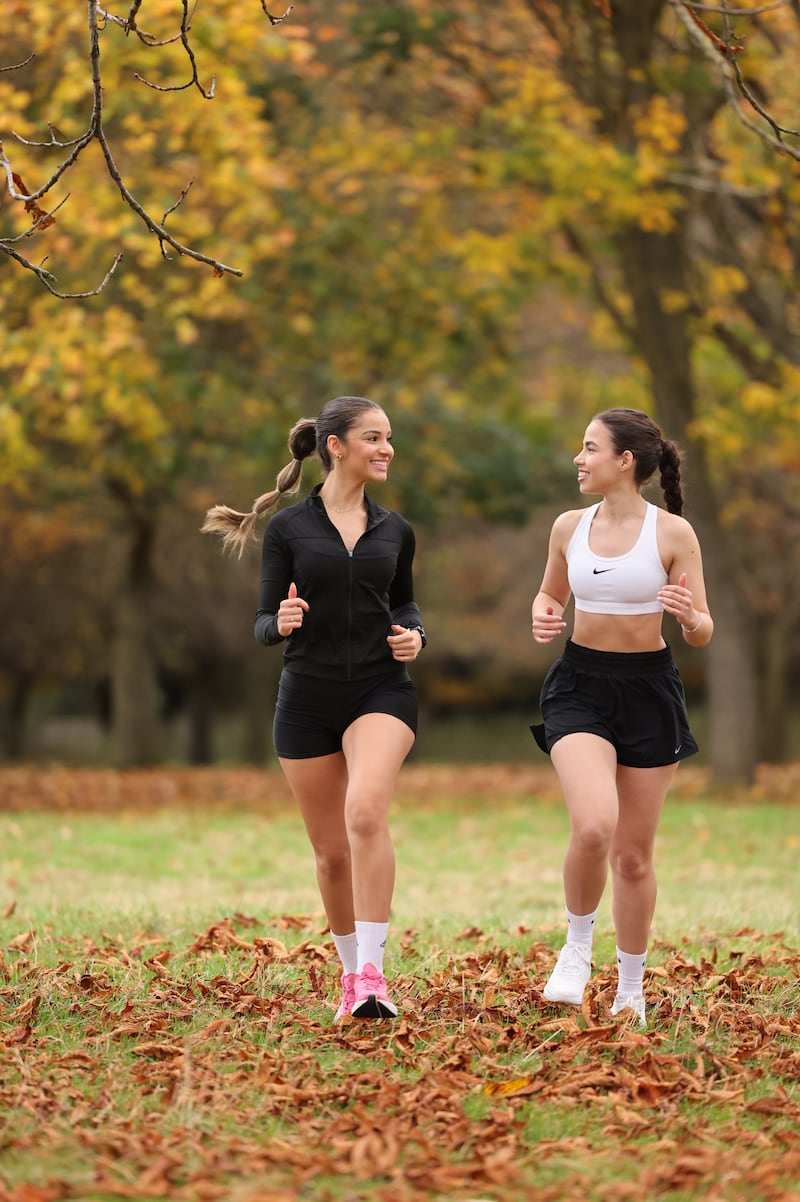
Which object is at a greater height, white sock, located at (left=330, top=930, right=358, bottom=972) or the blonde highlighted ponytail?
the blonde highlighted ponytail

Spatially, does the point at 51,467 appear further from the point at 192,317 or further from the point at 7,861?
the point at 7,861

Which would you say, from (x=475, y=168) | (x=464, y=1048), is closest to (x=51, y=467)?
(x=475, y=168)

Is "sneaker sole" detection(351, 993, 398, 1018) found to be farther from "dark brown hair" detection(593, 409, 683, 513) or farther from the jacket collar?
"dark brown hair" detection(593, 409, 683, 513)

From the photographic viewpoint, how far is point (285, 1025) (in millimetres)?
5332

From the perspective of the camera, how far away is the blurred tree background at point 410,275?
41.2 ft

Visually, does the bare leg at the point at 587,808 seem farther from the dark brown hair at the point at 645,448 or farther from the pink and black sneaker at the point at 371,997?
the dark brown hair at the point at 645,448

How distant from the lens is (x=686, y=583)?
5.44 metres

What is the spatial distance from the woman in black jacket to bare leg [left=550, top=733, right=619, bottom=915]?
611 mm

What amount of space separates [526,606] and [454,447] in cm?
996


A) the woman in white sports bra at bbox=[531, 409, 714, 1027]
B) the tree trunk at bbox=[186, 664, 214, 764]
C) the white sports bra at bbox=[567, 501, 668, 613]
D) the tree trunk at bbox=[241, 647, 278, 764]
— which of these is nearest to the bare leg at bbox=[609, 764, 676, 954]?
the woman in white sports bra at bbox=[531, 409, 714, 1027]

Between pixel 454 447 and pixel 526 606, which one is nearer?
pixel 454 447

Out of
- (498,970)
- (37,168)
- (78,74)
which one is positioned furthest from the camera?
(37,168)

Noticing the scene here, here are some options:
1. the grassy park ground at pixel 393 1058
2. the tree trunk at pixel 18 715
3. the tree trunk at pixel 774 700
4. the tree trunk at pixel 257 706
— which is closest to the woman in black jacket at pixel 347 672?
the grassy park ground at pixel 393 1058

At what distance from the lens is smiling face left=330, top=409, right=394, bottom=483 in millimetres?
5637
